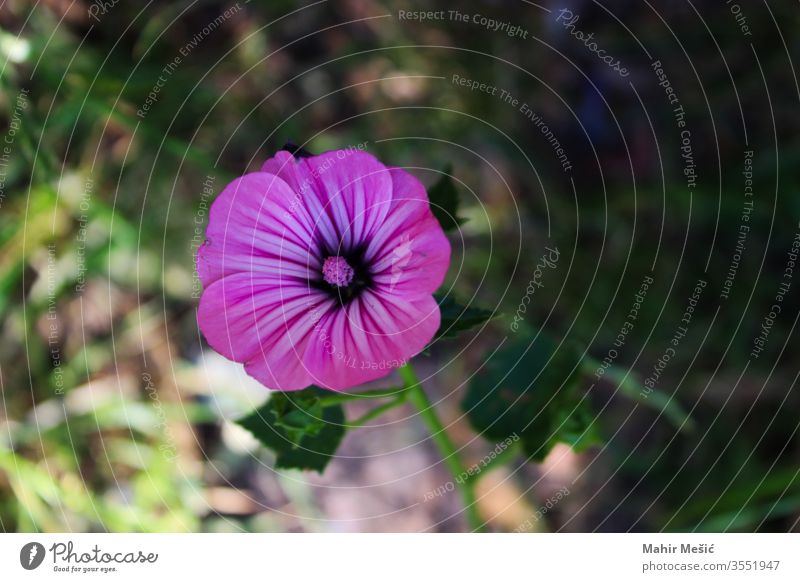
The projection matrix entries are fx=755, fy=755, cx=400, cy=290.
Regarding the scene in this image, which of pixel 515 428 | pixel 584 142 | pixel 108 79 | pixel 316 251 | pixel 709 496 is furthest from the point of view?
pixel 584 142

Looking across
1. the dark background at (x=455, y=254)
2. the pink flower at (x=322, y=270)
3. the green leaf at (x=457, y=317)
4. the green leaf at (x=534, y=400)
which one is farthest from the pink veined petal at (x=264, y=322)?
the dark background at (x=455, y=254)

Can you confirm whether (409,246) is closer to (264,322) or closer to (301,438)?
(264,322)

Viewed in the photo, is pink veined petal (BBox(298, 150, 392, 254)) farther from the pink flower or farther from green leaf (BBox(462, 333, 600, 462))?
green leaf (BBox(462, 333, 600, 462))

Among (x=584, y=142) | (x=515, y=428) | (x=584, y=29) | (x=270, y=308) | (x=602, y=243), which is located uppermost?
(x=584, y=29)

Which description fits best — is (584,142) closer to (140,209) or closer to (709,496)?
(709,496)

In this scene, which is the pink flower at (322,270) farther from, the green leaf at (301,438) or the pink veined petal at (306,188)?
the green leaf at (301,438)
